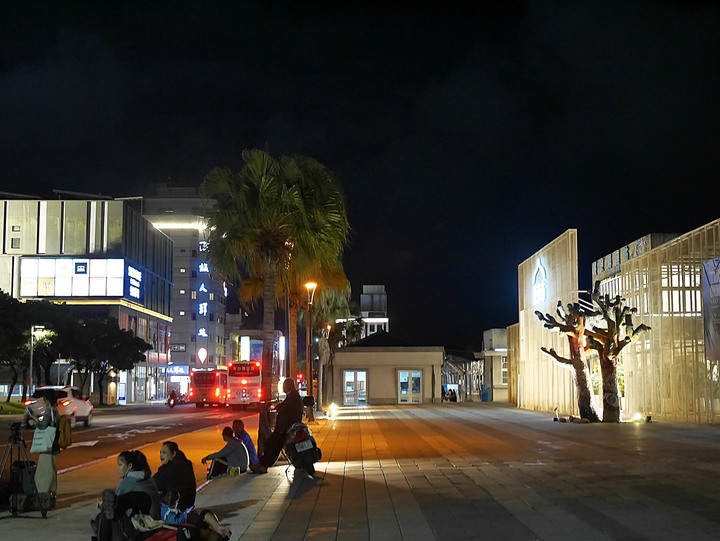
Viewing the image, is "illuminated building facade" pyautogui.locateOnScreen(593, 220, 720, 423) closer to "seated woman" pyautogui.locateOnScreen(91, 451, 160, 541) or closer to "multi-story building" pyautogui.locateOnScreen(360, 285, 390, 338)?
"seated woman" pyautogui.locateOnScreen(91, 451, 160, 541)

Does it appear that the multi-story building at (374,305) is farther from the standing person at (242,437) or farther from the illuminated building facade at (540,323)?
the standing person at (242,437)

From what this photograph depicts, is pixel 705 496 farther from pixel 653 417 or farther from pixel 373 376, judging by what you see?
pixel 373 376

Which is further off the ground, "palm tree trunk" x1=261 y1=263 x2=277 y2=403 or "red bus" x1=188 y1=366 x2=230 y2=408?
"palm tree trunk" x1=261 y1=263 x2=277 y2=403

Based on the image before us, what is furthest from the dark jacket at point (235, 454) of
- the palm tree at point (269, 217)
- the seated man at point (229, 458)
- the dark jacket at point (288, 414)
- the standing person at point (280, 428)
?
the palm tree at point (269, 217)

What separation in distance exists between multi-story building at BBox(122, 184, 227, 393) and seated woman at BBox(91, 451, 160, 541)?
388 feet

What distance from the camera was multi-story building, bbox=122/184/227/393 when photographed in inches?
5118

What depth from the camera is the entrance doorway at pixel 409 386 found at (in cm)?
6569

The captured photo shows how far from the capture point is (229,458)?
15.7 metres

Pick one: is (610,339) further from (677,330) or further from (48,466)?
(48,466)

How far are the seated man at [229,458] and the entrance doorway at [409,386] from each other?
50236 mm

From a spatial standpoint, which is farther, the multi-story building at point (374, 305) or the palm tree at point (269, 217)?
the multi-story building at point (374, 305)

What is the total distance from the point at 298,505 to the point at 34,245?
84440 mm

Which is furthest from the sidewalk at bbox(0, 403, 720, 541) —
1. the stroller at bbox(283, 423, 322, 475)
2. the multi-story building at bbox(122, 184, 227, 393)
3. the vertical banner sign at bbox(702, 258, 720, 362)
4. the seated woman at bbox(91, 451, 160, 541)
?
the multi-story building at bbox(122, 184, 227, 393)

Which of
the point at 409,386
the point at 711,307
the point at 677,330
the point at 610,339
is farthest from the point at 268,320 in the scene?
the point at 409,386
